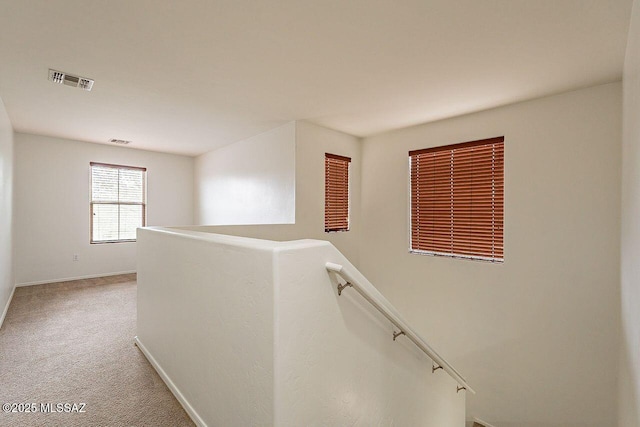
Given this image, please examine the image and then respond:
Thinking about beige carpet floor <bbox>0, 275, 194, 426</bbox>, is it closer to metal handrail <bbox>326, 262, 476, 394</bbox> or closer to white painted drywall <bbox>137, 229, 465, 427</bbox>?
white painted drywall <bbox>137, 229, 465, 427</bbox>

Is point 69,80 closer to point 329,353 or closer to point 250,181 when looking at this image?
point 250,181

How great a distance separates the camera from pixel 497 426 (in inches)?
137

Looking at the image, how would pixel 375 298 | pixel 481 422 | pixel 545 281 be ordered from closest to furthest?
pixel 375 298 < pixel 545 281 < pixel 481 422

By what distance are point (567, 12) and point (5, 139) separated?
5959mm

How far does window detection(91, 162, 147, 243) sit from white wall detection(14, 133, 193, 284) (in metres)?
0.12

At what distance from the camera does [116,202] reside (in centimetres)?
591

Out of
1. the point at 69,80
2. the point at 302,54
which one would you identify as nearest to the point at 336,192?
the point at 302,54

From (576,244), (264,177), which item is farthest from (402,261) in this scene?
(264,177)

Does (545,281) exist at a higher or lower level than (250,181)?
lower

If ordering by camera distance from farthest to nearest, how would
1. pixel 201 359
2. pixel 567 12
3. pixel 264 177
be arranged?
pixel 264 177, pixel 567 12, pixel 201 359

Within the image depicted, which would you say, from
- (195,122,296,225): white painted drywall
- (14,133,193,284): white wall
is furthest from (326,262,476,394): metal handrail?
(14,133,193,284): white wall

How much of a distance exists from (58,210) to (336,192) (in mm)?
5065

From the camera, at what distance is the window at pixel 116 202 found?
5.67 m

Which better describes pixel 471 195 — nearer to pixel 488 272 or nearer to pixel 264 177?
pixel 488 272
